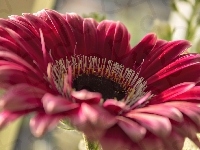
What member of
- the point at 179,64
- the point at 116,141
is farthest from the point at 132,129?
the point at 179,64

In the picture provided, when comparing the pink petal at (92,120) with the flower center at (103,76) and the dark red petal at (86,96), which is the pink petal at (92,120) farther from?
the flower center at (103,76)

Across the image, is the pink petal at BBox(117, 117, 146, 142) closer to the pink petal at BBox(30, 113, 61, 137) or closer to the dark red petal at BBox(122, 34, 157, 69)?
the pink petal at BBox(30, 113, 61, 137)

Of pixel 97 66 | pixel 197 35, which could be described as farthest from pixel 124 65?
pixel 197 35

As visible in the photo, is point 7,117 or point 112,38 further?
point 112,38

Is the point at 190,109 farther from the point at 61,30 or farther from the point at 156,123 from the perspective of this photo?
the point at 61,30

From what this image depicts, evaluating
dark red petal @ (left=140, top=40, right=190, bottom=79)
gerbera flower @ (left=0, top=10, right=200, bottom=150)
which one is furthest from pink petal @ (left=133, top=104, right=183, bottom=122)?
dark red petal @ (left=140, top=40, right=190, bottom=79)

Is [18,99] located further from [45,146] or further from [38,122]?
[45,146]
